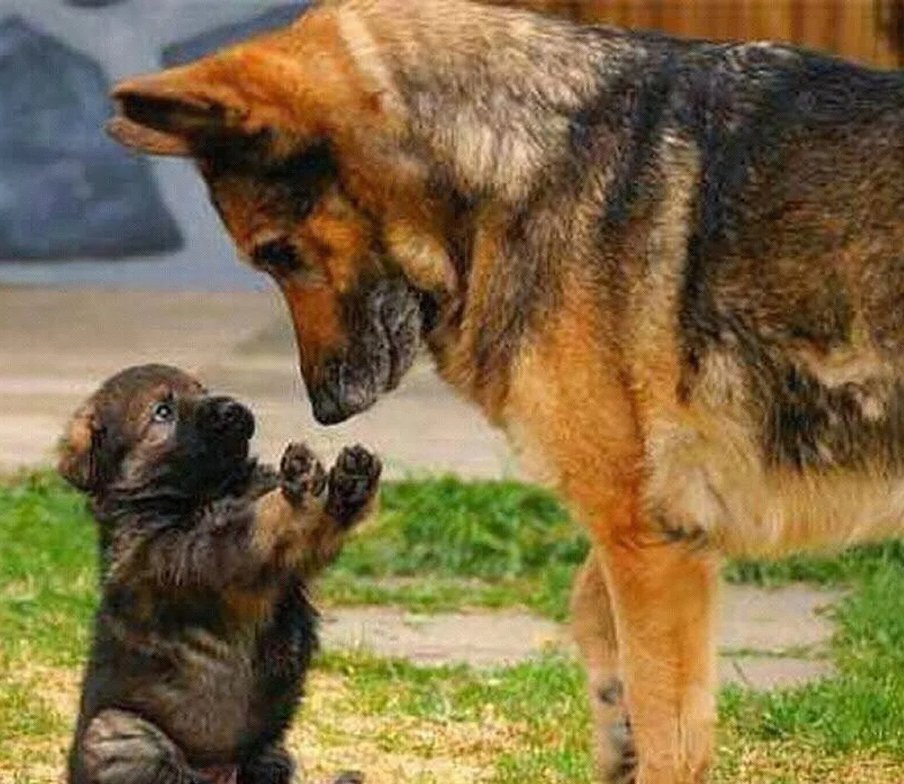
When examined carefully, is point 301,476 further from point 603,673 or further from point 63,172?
point 63,172

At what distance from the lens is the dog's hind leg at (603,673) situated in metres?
6.76

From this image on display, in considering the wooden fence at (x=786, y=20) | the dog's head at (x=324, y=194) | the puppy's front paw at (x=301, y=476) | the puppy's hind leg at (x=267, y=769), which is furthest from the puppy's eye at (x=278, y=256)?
the wooden fence at (x=786, y=20)

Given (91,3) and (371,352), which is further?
(91,3)

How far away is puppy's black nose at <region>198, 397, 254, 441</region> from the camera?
6.58 meters

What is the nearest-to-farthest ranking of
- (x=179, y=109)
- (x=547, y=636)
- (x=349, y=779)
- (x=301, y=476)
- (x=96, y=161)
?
(x=179, y=109), (x=301, y=476), (x=349, y=779), (x=547, y=636), (x=96, y=161)

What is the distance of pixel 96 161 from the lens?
537 inches

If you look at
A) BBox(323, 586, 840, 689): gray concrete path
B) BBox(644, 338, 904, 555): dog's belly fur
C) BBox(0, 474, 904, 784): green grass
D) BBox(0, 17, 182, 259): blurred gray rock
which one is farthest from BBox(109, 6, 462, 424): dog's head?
BBox(0, 17, 182, 259): blurred gray rock

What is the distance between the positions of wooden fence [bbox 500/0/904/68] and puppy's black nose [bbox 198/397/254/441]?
5713 mm

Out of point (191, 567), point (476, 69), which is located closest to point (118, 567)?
point (191, 567)

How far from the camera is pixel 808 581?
31.2ft

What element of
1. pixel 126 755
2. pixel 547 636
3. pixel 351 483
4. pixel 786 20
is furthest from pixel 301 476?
pixel 786 20

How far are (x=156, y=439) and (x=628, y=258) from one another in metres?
1.12

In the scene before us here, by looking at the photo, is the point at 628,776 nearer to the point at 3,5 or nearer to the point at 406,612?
the point at 406,612

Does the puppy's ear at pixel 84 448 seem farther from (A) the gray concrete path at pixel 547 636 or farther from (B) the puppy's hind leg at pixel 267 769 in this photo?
(A) the gray concrete path at pixel 547 636
